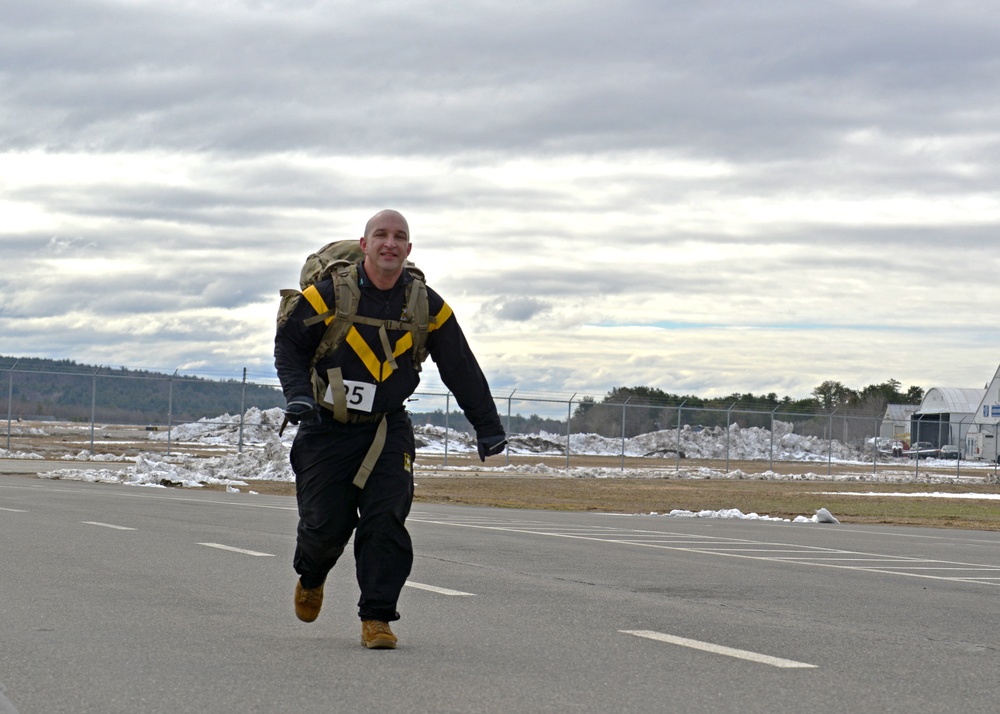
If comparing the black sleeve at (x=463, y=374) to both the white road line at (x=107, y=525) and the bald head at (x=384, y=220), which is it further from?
the white road line at (x=107, y=525)

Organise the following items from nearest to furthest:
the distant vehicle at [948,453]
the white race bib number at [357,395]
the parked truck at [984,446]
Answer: the white race bib number at [357,395]
the parked truck at [984,446]
the distant vehicle at [948,453]

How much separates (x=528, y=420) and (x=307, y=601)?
143 ft

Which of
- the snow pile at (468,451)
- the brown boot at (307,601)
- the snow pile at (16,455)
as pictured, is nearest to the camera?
the brown boot at (307,601)

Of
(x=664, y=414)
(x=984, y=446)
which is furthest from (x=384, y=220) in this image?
(x=984, y=446)

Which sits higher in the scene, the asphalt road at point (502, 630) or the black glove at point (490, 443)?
the black glove at point (490, 443)

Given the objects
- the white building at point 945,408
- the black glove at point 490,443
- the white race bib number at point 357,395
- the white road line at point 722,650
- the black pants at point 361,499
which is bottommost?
the white road line at point 722,650

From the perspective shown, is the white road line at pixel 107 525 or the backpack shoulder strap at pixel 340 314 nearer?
the backpack shoulder strap at pixel 340 314

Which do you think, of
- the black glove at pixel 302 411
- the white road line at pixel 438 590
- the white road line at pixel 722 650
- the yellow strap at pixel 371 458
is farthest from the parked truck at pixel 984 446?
the black glove at pixel 302 411

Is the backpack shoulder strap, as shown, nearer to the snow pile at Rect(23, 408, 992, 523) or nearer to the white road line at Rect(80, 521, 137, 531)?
the snow pile at Rect(23, 408, 992, 523)

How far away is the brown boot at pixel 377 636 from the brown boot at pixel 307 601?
51 centimetres

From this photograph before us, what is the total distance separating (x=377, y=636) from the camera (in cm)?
618

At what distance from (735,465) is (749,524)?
44145mm

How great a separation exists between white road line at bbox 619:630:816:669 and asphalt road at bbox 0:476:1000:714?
0.02 metres

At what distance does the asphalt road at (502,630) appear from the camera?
203 inches
